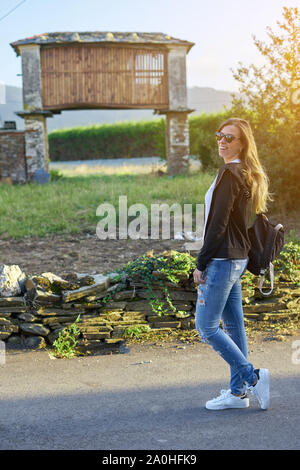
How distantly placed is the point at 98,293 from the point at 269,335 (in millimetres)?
1958

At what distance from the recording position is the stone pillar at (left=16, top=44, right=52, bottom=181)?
18750 millimetres

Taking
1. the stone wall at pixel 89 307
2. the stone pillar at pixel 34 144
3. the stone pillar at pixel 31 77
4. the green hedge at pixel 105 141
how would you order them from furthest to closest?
the green hedge at pixel 105 141, the stone pillar at pixel 34 144, the stone pillar at pixel 31 77, the stone wall at pixel 89 307

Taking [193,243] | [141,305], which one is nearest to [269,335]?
[141,305]

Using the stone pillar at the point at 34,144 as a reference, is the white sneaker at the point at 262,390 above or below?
below

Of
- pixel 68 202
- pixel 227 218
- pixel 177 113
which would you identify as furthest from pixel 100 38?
pixel 227 218

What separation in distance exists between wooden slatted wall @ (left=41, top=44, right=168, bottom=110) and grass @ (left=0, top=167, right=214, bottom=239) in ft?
17.0

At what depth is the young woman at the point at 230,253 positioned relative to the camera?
11.1 ft

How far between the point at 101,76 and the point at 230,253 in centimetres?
1689

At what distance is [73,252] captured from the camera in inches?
339

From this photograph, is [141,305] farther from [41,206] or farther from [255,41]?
→ [255,41]

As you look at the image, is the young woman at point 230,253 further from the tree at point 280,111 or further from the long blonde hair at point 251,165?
the tree at point 280,111

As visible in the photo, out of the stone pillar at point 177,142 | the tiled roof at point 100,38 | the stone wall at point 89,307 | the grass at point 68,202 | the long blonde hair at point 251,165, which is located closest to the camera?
the long blonde hair at point 251,165

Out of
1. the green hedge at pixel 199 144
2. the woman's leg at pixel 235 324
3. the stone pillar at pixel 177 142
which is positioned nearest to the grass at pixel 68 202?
the green hedge at pixel 199 144
